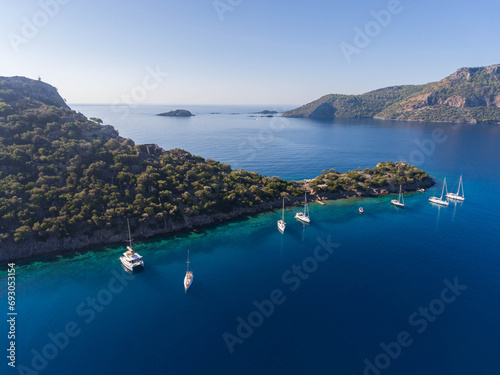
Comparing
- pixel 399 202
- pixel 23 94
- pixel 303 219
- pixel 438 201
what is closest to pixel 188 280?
pixel 303 219

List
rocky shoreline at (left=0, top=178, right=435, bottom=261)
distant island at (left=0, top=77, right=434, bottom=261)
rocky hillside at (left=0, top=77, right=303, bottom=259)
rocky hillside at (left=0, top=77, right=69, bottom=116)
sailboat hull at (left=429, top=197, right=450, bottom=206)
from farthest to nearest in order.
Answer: rocky hillside at (left=0, top=77, right=69, bottom=116), sailboat hull at (left=429, top=197, right=450, bottom=206), distant island at (left=0, top=77, right=434, bottom=261), rocky hillside at (left=0, top=77, right=303, bottom=259), rocky shoreline at (left=0, top=178, right=435, bottom=261)

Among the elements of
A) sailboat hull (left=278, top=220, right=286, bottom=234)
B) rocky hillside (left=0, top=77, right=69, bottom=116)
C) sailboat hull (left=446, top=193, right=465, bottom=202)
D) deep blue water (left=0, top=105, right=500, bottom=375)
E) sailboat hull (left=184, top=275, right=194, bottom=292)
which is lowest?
deep blue water (left=0, top=105, right=500, bottom=375)

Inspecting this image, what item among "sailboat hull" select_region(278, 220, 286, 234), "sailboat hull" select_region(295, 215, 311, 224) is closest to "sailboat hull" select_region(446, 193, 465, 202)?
"sailboat hull" select_region(295, 215, 311, 224)

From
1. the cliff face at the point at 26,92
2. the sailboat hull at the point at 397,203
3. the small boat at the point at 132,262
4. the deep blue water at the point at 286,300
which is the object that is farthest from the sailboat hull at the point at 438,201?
the cliff face at the point at 26,92

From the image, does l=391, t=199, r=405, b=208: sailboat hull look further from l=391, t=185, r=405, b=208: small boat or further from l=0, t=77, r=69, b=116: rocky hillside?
l=0, t=77, r=69, b=116: rocky hillside

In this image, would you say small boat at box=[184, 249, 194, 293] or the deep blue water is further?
small boat at box=[184, 249, 194, 293]

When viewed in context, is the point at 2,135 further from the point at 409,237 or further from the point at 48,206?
the point at 409,237

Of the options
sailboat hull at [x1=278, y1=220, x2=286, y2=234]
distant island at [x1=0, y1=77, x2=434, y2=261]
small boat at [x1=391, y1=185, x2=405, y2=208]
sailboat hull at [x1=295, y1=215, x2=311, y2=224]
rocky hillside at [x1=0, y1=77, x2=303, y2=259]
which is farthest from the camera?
small boat at [x1=391, y1=185, x2=405, y2=208]

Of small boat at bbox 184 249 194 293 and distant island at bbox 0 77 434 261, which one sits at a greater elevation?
distant island at bbox 0 77 434 261
